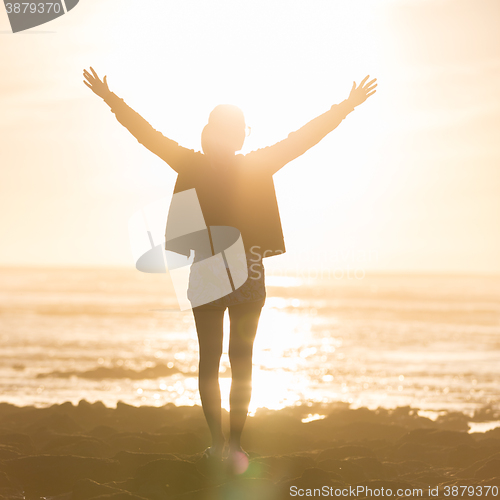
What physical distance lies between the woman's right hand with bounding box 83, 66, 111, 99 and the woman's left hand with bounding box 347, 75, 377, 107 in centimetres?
159

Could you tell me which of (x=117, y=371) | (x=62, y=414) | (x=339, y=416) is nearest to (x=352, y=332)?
(x=117, y=371)

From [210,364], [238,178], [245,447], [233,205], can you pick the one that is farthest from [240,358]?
[245,447]

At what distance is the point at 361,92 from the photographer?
4262mm

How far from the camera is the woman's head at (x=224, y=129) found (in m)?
3.90

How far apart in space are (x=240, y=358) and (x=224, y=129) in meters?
1.43

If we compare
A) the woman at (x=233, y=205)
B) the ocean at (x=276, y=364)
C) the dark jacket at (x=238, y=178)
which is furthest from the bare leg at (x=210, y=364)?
the ocean at (x=276, y=364)

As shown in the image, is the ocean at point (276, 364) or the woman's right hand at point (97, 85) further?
the ocean at point (276, 364)

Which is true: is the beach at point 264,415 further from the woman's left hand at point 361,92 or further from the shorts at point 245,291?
the woman's left hand at point 361,92

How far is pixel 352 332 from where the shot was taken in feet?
67.5

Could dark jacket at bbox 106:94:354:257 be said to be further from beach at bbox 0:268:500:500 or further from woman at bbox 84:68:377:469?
beach at bbox 0:268:500:500

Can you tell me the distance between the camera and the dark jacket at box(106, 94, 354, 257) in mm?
3953

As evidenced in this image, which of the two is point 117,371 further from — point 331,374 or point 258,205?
point 258,205

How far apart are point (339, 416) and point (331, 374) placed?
4500mm

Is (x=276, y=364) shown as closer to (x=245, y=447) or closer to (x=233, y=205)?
(x=245, y=447)
